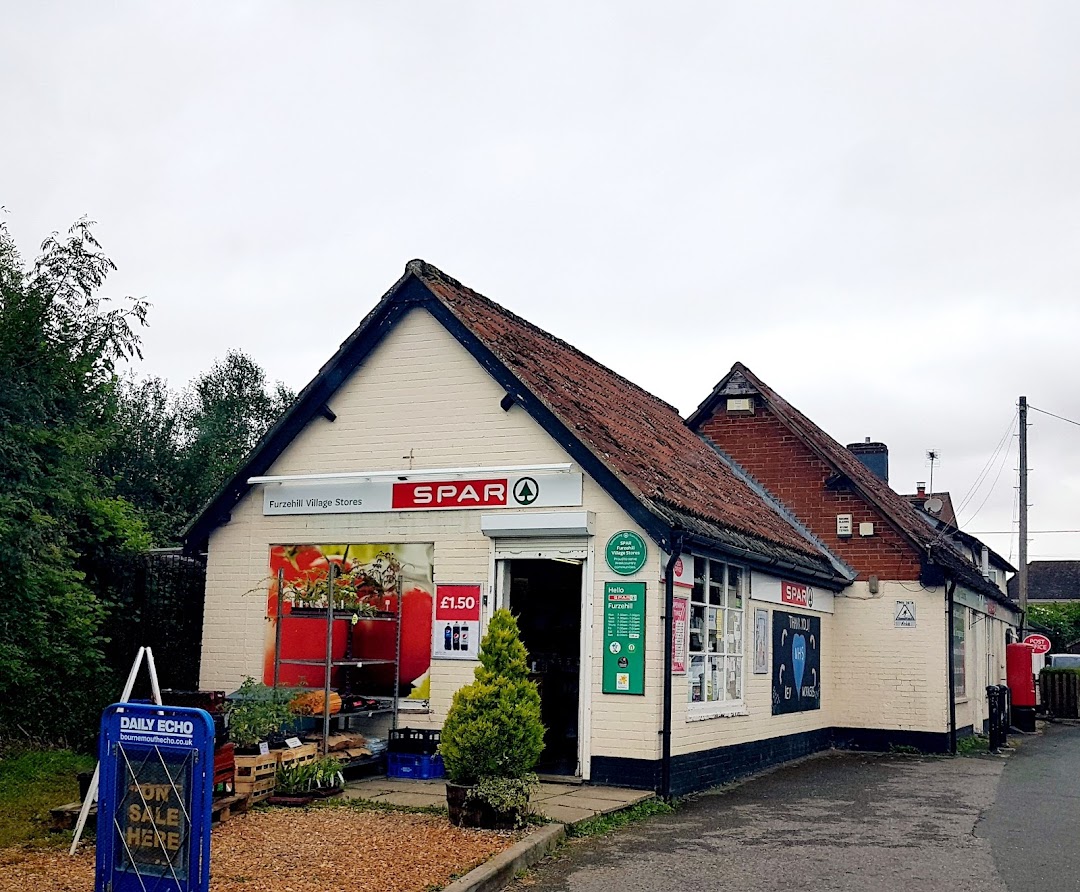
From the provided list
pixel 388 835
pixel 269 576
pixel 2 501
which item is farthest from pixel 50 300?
pixel 388 835

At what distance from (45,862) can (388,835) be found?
8.58 feet

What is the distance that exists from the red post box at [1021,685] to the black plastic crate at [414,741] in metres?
17.3

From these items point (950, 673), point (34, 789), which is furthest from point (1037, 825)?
point (34, 789)

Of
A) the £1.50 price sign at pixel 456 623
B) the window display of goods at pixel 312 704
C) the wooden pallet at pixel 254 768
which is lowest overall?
the wooden pallet at pixel 254 768

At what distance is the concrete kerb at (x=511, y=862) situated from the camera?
26.4ft

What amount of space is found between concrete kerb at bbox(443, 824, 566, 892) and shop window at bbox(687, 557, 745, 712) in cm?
376

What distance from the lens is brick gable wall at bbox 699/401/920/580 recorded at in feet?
64.8

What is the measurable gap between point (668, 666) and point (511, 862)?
4.01 meters

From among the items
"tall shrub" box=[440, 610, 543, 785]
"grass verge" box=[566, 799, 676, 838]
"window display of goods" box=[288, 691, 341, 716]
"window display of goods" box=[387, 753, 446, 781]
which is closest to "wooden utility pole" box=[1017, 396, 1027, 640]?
"grass verge" box=[566, 799, 676, 838]

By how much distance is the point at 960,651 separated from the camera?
832 inches

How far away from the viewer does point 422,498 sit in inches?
549

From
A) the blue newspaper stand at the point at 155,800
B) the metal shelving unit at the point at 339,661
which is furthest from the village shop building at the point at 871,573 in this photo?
the blue newspaper stand at the point at 155,800

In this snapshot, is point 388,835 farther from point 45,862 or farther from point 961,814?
point 961,814

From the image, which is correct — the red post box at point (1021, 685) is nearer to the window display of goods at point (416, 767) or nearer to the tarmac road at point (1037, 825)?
the tarmac road at point (1037, 825)
